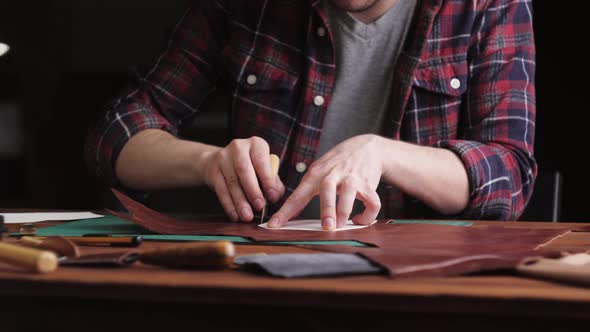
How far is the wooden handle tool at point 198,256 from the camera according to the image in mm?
529

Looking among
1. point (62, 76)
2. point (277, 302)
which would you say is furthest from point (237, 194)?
point (62, 76)

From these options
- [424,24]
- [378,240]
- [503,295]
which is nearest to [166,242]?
[378,240]

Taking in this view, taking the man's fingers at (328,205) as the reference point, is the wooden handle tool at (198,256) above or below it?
below

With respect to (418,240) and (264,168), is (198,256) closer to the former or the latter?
(418,240)

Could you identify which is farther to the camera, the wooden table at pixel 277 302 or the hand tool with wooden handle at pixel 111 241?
the hand tool with wooden handle at pixel 111 241

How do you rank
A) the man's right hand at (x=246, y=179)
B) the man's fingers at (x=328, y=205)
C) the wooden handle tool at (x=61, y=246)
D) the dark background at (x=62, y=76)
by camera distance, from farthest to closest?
1. the dark background at (x=62, y=76)
2. the man's right hand at (x=246, y=179)
3. the man's fingers at (x=328, y=205)
4. the wooden handle tool at (x=61, y=246)

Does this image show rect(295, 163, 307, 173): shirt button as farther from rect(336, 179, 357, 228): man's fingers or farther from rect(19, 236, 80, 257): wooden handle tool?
rect(19, 236, 80, 257): wooden handle tool

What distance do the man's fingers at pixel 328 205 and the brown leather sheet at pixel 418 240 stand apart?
0.09ft

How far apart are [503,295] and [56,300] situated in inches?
13.0

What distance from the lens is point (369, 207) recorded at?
0.93 m

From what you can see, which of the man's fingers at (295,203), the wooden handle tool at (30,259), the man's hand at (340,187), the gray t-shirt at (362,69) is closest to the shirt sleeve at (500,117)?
the gray t-shirt at (362,69)

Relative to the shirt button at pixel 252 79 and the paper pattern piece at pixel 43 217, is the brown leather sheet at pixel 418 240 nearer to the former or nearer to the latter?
the paper pattern piece at pixel 43 217

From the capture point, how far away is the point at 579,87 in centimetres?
220

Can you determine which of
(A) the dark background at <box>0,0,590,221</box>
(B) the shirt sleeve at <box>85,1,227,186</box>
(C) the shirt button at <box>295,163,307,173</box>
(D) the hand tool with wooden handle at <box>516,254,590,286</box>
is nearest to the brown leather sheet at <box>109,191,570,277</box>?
(D) the hand tool with wooden handle at <box>516,254,590,286</box>
